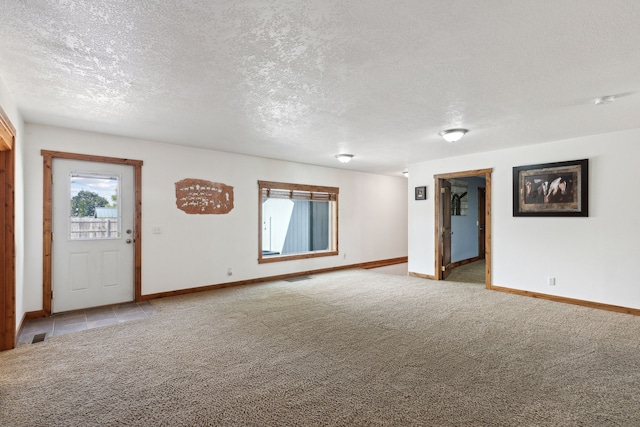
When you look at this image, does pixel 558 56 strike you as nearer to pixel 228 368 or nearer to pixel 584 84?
pixel 584 84

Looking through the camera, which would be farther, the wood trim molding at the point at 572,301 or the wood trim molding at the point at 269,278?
the wood trim molding at the point at 269,278

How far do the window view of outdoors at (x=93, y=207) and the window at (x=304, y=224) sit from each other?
309cm

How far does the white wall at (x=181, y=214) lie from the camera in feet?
13.3

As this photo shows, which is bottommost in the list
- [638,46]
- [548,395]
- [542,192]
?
[548,395]

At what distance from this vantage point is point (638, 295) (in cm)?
410

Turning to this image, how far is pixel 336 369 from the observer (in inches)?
104

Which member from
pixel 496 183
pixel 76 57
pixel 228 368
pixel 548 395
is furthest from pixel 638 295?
pixel 76 57

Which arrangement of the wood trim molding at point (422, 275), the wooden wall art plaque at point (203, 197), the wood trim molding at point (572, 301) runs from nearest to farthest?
the wood trim molding at point (572, 301), the wooden wall art plaque at point (203, 197), the wood trim molding at point (422, 275)

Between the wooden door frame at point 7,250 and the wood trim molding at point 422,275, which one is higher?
the wooden door frame at point 7,250

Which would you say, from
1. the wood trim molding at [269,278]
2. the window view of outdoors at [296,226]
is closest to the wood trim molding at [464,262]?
the wood trim molding at [269,278]

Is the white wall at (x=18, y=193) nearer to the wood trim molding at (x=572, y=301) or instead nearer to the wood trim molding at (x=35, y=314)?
the wood trim molding at (x=35, y=314)

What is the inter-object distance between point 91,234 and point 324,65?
4093mm

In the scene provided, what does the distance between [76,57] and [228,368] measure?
8.90ft

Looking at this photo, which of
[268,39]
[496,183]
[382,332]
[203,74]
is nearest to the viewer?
[268,39]
